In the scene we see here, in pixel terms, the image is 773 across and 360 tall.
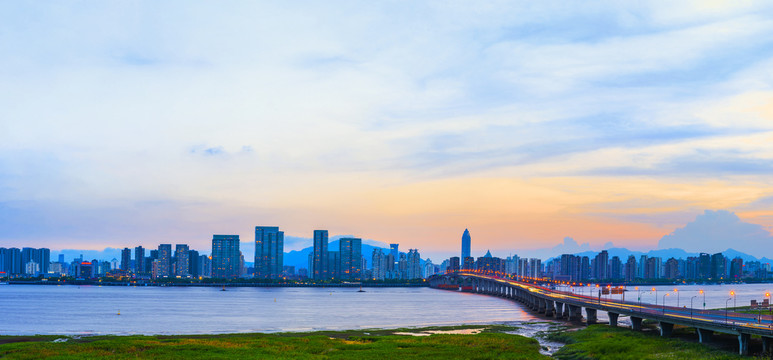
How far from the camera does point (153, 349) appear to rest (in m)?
65.9

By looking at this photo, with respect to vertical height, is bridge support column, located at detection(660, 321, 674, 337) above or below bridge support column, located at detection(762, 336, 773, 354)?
below

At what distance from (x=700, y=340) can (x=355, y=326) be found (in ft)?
186

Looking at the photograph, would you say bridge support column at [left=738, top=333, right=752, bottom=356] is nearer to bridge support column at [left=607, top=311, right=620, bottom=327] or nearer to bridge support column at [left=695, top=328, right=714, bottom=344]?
bridge support column at [left=695, top=328, right=714, bottom=344]

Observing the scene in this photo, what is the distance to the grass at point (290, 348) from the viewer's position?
205ft

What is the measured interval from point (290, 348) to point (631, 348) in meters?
35.0

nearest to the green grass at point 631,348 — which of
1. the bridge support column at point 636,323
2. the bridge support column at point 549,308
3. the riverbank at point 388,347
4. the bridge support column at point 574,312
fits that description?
the riverbank at point 388,347

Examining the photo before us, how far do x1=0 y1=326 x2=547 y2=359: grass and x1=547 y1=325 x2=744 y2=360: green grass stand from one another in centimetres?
462

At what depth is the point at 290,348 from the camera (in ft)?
226

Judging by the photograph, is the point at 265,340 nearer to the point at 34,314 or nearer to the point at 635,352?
the point at 635,352

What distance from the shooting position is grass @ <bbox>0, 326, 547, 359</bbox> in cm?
6250

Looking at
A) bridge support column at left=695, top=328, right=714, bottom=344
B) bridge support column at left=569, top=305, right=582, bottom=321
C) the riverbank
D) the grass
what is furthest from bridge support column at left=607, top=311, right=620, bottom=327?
bridge support column at left=695, top=328, right=714, bottom=344

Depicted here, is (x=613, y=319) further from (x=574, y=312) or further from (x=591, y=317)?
(x=574, y=312)

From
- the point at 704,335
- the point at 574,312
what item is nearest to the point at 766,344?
the point at 704,335

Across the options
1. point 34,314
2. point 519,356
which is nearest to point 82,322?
point 34,314
